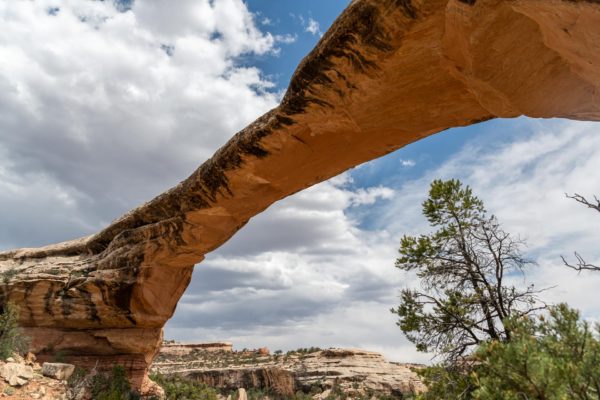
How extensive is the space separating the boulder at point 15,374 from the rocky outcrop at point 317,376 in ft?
75.1

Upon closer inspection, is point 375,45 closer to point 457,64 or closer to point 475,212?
point 457,64

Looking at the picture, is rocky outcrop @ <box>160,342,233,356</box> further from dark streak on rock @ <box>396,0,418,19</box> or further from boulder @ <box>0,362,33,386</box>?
dark streak on rock @ <box>396,0,418,19</box>

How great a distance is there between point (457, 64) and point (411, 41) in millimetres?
718

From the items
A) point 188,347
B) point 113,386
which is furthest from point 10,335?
point 188,347

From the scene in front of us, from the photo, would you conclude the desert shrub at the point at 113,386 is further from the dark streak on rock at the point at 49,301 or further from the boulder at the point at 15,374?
the dark streak on rock at the point at 49,301

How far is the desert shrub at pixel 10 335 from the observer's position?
11.7 meters

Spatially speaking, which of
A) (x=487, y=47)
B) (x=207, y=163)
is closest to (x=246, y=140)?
(x=207, y=163)

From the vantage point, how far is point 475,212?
9703 mm

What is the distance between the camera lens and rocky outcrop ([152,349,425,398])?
3162 cm

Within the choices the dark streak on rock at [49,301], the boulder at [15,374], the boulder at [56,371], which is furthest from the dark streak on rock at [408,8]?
the dark streak on rock at [49,301]

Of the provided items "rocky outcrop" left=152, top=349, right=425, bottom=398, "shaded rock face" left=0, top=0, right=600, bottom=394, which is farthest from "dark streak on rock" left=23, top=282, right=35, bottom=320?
"rocky outcrop" left=152, top=349, right=425, bottom=398

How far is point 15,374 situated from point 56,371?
158cm

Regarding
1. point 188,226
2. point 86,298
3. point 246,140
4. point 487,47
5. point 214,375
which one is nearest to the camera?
point 487,47

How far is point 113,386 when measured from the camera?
13375 mm
